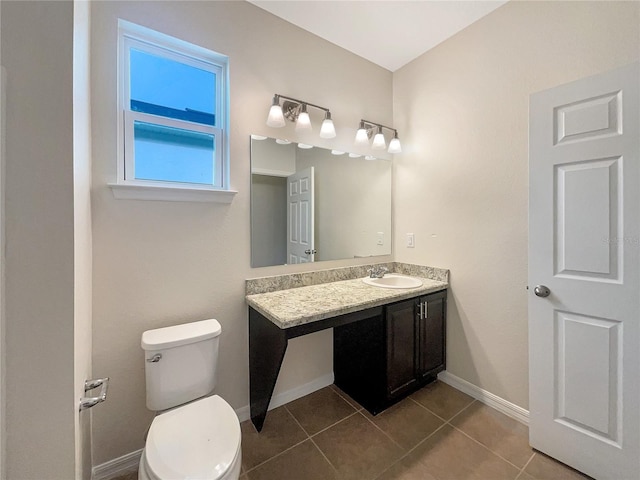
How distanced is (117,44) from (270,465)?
7.61 feet

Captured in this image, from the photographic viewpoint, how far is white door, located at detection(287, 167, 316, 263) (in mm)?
1908

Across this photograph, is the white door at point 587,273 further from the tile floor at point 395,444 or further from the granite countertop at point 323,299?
the granite countertop at point 323,299

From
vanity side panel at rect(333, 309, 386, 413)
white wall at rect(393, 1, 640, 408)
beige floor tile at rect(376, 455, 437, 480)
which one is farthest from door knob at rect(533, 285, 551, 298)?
beige floor tile at rect(376, 455, 437, 480)

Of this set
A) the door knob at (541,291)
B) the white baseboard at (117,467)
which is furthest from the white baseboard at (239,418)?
the door knob at (541,291)

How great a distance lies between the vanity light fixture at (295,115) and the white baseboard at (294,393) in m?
1.86

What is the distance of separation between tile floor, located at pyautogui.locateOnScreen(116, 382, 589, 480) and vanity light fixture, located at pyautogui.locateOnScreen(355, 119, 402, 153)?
200cm

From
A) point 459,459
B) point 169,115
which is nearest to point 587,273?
point 459,459

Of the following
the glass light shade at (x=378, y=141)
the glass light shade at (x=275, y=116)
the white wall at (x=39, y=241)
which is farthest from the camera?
the glass light shade at (x=378, y=141)

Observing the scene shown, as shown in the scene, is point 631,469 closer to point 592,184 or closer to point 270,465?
point 592,184

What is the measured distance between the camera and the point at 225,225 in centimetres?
162

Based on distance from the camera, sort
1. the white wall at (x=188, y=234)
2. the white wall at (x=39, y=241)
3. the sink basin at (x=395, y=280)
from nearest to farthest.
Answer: the white wall at (x=39, y=241), the white wall at (x=188, y=234), the sink basin at (x=395, y=280)

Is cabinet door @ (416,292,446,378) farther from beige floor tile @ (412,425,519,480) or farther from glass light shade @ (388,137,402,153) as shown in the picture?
glass light shade @ (388,137,402,153)

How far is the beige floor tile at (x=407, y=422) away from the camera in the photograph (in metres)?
1.58

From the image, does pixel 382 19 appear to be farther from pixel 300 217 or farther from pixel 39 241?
pixel 39 241
